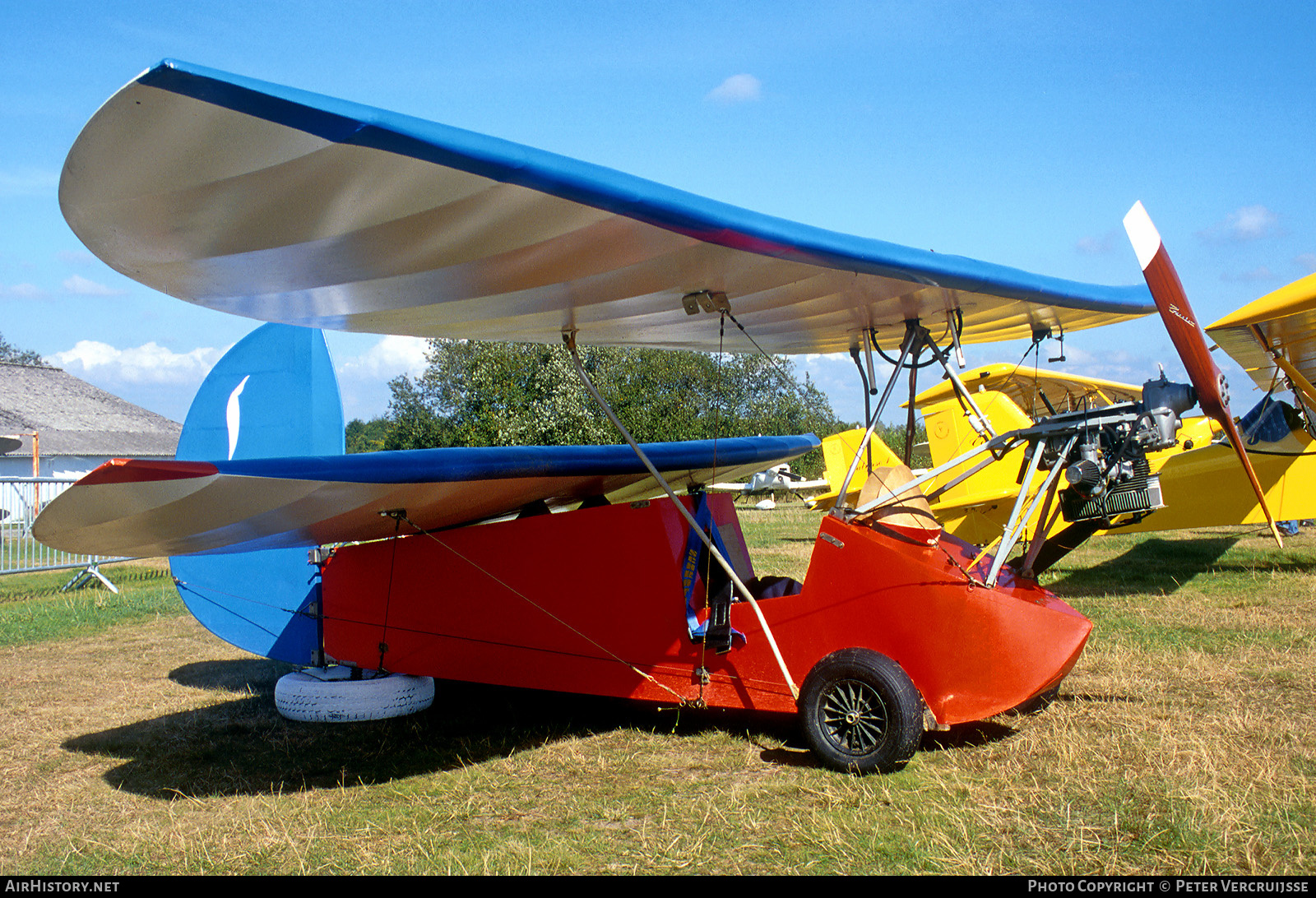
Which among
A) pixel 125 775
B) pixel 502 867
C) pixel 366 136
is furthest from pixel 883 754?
pixel 125 775

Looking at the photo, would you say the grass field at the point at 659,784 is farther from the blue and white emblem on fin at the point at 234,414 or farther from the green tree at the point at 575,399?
the green tree at the point at 575,399

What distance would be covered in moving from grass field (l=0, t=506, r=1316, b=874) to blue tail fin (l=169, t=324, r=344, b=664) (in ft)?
1.82

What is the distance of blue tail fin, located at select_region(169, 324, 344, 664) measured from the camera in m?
6.11

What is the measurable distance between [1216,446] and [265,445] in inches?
380

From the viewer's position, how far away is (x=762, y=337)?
17.3 feet

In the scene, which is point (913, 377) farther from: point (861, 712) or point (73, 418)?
point (73, 418)

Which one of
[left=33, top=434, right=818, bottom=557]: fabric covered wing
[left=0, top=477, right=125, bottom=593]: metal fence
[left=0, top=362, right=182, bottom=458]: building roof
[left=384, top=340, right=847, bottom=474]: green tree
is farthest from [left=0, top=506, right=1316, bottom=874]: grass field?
[left=0, top=362, right=182, bottom=458]: building roof

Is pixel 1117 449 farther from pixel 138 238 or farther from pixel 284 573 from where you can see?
pixel 284 573

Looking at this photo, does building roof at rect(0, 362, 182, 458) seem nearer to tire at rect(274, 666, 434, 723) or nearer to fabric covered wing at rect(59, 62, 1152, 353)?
tire at rect(274, 666, 434, 723)

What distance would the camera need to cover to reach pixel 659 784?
12.6 feet

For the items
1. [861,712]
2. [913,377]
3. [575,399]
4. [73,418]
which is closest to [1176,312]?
[913,377]

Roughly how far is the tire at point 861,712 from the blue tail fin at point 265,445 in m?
3.90

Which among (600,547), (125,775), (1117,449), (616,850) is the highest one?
(1117,449)

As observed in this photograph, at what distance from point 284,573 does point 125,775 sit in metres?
2.04
